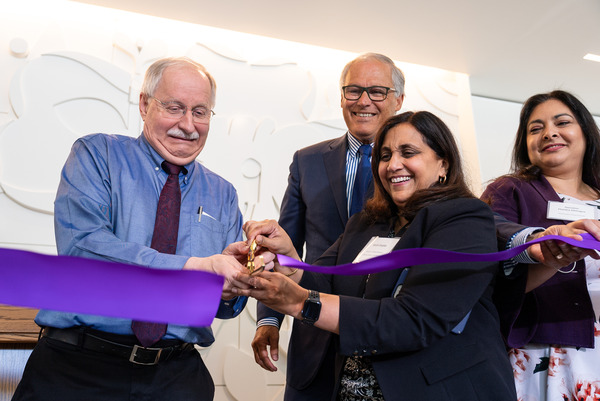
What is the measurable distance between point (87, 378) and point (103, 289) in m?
0.57

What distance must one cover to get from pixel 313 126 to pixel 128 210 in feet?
10.0

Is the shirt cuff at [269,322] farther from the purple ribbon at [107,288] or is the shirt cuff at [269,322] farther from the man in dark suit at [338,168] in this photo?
the purple ribbon at [107,288]

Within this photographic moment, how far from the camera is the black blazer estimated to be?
1.58 m

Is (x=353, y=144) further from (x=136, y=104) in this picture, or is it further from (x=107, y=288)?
(x=136, y=104)

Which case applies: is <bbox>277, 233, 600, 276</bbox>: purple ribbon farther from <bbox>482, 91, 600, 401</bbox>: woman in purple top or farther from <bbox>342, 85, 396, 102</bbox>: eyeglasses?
<bbox>342, 85, 396, 102</bbox>: eyeglasses

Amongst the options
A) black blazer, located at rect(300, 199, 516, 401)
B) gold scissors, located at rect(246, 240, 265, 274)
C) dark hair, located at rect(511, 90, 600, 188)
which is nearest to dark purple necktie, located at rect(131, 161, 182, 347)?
gold scissors, located at rect(246, 240, 265, 274)

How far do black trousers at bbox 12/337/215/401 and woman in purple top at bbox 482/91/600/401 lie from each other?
1.19 meters

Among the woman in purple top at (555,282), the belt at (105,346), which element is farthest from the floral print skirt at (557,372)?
the belt at (105,346)

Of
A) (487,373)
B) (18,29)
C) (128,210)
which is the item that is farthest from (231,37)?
(487,373)

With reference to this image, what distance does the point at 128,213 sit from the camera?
1.92 m

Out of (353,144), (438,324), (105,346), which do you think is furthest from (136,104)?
(438,324)

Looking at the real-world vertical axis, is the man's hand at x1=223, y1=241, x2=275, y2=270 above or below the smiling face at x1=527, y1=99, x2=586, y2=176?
below

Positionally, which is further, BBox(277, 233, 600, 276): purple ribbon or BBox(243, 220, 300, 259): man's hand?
BBox(243, 220, 300, 259): man's hand

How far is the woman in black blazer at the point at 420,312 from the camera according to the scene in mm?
1581
